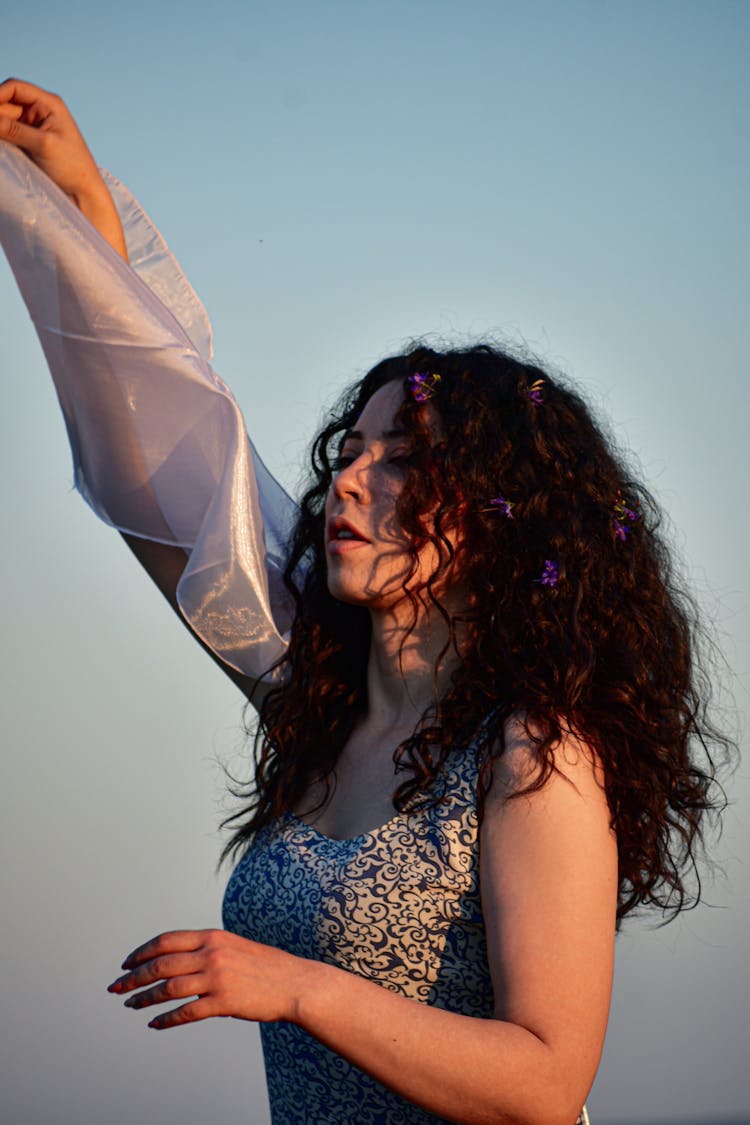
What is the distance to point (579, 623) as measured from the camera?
230 cm

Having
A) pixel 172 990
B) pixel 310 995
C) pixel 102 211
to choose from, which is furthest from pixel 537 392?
pixel 172 990

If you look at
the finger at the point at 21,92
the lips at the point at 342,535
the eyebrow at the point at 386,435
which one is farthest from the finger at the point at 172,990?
the finger at the point at 21,92

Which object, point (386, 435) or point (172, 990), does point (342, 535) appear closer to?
point (386, 435)

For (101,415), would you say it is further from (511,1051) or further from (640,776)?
(511,1051)

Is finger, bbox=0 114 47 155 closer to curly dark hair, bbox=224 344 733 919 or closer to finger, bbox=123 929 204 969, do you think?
curly dark hair, bbox=224 344 733 919

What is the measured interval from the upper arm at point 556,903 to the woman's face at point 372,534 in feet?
1.62

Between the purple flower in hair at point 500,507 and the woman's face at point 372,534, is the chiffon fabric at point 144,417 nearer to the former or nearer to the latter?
the woman's face at point 372,534

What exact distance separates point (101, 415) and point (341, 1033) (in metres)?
1.60

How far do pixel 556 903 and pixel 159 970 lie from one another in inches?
24.8

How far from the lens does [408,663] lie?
97.5 inches

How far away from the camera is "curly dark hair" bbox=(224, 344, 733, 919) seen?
2182mm

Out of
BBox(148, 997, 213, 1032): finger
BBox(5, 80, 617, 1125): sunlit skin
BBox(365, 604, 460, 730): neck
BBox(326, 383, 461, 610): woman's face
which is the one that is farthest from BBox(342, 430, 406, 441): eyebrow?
BBox(148, 997, 213, 1032): finger

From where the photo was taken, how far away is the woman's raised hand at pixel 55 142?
2537 millimetres

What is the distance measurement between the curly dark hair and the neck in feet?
0.15
